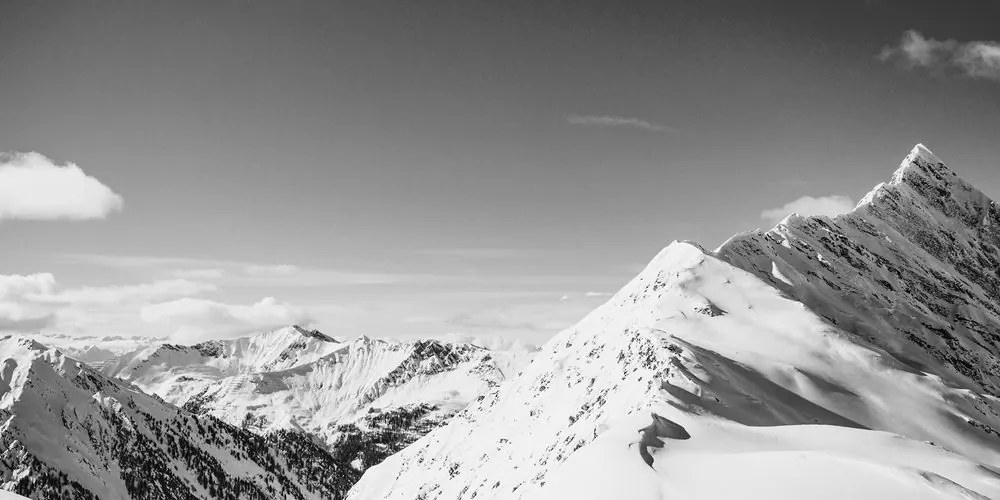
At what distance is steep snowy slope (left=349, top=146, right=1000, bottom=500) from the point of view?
36.4 meters

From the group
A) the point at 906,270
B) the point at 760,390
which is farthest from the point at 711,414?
the point at 906,270

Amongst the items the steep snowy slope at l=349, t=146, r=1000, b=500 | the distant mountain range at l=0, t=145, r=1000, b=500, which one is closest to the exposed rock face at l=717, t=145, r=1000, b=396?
the distant mountain range at l=0, t=145, r=1000, b=500

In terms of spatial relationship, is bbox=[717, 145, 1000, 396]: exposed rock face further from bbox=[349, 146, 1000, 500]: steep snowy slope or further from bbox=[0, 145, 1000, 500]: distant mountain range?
bbox=[349, 146, 1000, 500]: steep snowy slope

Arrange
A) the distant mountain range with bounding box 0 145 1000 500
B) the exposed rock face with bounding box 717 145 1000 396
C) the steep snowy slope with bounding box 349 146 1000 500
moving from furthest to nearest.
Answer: the exposed rock face with bounding box 717 145 1000 396 → the distant mountain range with bounding box 0 145 1000 500 → the steep snowy slope with bounding box 349 146 1000 500

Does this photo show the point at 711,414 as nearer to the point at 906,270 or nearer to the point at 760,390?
the point at 760,390

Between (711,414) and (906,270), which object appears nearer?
(711,414)

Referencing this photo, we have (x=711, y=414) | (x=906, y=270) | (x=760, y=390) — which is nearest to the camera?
(x=711, y=414)

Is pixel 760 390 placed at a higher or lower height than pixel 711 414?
higher

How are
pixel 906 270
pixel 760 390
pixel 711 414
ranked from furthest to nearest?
pixel 906 270 → pixel 760 390 → pixel 711 414

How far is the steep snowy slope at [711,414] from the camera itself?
36.4 meters

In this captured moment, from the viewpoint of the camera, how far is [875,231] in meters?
143

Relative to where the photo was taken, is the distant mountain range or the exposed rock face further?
the exposed rock face

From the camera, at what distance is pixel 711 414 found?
51.8 metres

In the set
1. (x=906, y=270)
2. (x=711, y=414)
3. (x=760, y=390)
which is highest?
(x=906, y=270)
